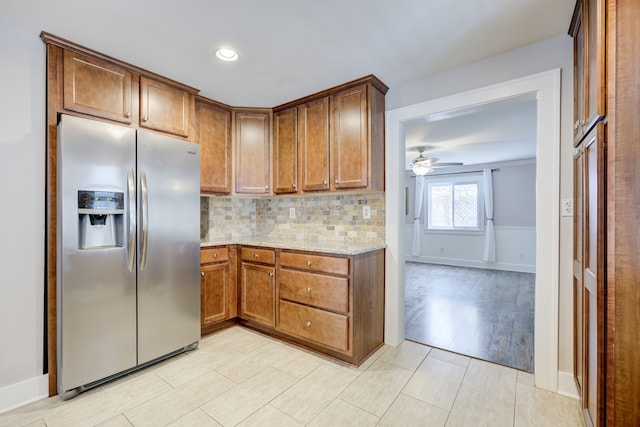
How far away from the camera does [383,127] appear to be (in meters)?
2.70

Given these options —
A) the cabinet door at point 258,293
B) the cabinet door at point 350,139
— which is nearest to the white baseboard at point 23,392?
the cabinet door at point 258,293

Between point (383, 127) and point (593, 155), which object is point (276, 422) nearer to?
point (593, 155)

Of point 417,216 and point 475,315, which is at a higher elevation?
point 417,216

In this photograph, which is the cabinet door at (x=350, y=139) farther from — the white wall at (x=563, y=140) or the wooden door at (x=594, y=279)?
the wooden door at (x=594, y=279)

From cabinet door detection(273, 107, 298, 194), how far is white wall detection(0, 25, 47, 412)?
1853 mm

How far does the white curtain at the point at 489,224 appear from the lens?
252 inches

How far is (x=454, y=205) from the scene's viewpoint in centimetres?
708

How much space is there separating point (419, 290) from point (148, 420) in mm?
3893

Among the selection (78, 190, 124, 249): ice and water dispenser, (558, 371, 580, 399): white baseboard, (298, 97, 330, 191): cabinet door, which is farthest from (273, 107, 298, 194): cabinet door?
(558, 371, 580, 399): white baseboard

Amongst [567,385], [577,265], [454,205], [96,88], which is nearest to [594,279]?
[577,265]

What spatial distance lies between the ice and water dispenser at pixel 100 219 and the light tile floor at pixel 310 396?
99 cm

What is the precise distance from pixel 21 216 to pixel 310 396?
2.17 m

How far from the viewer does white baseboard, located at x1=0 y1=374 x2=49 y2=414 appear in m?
1.77

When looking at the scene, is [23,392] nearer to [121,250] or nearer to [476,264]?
[121,250]
